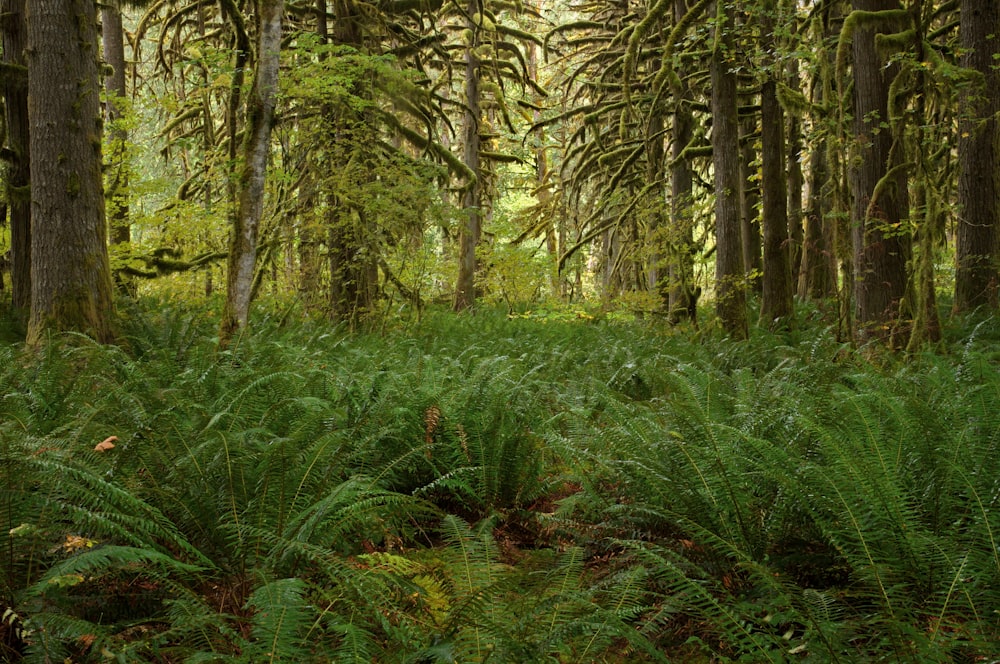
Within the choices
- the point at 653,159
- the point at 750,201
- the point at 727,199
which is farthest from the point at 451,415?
the point at 750,201

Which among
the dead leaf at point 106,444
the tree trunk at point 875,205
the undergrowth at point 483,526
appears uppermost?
the tree trunk at point 875,205

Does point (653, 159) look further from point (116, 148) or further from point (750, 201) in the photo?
point (116, 148)

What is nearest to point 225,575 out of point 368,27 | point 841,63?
point 841,63

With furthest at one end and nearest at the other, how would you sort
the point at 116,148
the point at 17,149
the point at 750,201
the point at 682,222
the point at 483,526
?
the point at 750,201
the point at 682,222
the point at 116,148
the point at 17,149
the point at 483,526

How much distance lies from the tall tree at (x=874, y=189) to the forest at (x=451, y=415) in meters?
0.04

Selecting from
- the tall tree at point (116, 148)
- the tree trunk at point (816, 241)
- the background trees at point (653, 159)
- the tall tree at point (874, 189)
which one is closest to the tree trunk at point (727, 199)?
the background trees at point (653, 159)

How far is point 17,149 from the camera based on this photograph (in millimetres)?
7836

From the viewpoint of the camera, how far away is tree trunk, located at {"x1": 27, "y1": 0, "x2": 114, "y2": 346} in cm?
634

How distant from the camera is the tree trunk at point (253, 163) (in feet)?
21.4

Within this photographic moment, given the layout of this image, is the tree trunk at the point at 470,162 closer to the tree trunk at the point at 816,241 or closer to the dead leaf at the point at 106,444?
the tree trunk at the point at 816,241

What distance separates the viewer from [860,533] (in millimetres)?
2514

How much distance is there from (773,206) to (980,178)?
251 cm

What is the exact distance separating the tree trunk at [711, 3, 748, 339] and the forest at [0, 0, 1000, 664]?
39mm

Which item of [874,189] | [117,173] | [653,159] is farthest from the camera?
[653,159]
